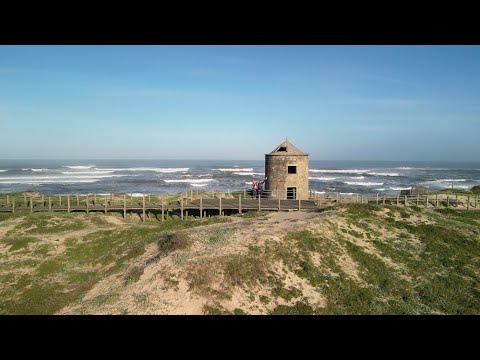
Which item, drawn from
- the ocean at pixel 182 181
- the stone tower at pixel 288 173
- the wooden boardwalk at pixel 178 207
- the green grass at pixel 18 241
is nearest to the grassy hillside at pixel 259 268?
the green grass at pixel 18 241

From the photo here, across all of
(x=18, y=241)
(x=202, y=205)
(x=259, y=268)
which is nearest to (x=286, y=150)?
(x=202, y=205)

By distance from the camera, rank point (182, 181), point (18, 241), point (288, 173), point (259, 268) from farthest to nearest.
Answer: point (182, 181) < point (288, 173) < point (18, 241) < point (259, 268)

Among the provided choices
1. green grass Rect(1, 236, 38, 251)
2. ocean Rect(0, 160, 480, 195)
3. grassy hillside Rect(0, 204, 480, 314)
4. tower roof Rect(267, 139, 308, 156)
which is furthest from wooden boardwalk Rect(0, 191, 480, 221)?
ocean Rect(0, 160, 480, 195)

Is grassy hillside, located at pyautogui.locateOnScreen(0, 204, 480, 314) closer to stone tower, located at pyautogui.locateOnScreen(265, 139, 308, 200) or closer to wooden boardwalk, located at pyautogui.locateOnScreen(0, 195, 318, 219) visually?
wooden boardwalk, located at pyautogui.locateOnScreen(0, 195, 318, 219)

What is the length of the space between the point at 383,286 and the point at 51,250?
1826 centimetres

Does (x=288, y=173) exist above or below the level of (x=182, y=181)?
above

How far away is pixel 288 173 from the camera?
32.3m

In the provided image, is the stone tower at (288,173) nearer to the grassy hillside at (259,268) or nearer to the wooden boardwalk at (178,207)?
the wooden boardwalk at (178,207)

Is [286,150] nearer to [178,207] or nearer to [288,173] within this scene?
[288,173]

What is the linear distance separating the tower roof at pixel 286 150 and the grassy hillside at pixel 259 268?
10.4 meters

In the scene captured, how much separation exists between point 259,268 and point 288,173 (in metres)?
18.6
